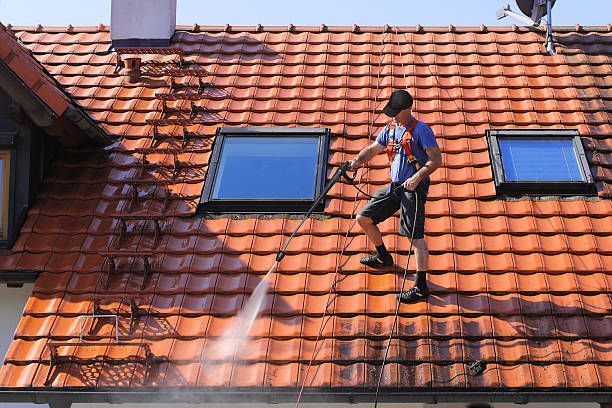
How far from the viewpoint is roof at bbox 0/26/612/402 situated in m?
6.89

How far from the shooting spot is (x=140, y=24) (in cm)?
1133

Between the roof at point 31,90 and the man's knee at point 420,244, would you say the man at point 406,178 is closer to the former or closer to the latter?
the man's knee at point 420,244

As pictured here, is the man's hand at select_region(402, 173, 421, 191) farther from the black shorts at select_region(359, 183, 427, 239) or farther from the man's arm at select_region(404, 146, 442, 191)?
the black shorts at select_region(359, 183, 427, 239)

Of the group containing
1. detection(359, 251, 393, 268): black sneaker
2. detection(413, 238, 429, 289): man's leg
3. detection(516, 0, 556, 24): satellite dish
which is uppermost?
detection(516, 0, 556, 24): satellite dish

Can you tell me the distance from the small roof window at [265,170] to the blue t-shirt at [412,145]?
1.10m

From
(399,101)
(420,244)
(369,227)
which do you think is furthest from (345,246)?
(399,101)

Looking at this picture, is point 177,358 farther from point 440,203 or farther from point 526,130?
point 526,130

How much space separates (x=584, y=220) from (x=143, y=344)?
3856 mm

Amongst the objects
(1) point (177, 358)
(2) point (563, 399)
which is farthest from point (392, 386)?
(1) point (177, 358)

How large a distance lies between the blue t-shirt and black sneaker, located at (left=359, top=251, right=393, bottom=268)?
2.14 feet

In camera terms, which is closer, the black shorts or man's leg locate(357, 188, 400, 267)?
the black shorts

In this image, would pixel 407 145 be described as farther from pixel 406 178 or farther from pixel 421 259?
pixel 421 259

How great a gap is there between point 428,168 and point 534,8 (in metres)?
4.84

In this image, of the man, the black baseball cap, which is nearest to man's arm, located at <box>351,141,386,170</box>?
the man
